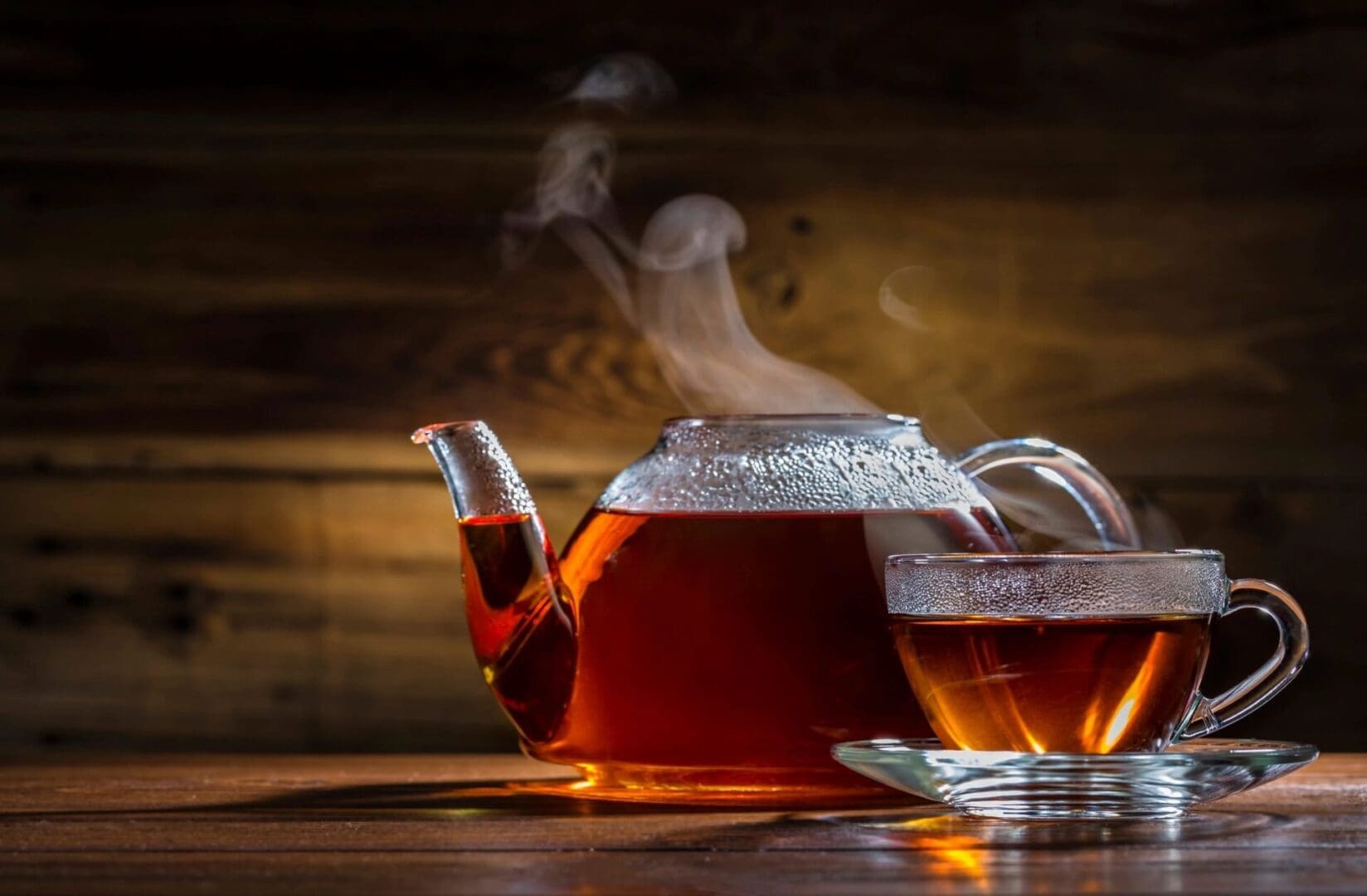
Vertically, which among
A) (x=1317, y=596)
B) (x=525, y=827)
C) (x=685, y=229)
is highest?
(x=685, y=229)

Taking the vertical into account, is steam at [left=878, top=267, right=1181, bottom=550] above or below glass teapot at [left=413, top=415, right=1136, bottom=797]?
above

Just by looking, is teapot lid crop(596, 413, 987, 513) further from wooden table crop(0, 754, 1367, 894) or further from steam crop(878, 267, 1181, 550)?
steam crop(878, 267, 1181, 550)

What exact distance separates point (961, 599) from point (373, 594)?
2.26 ft

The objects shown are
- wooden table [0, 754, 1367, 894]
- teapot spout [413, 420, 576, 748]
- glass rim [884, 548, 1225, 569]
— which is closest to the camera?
wooden table [0, 754, 1367, 894]

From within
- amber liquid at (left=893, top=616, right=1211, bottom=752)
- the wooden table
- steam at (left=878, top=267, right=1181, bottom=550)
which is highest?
steam at (left=878, top=267, right=1181, bottom=550)

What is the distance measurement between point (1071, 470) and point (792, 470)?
157 mm

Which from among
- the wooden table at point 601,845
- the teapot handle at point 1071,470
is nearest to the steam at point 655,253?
the teapot handle at point 1071,470

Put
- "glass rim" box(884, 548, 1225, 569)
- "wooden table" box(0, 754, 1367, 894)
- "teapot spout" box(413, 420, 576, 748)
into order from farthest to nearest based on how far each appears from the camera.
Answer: "teapot spout" box(413, 420, 576, 748)
"glass rim" box(884, 548, 1225, 569)
"wooden table" box(0, 754, 1367, 894)

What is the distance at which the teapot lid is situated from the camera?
30.8 inches

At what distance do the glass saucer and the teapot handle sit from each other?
187mm

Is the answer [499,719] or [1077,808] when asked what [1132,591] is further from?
[499,719]

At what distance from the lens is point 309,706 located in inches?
51.1

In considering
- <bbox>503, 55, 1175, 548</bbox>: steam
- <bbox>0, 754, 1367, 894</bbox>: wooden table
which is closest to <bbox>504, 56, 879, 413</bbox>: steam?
<bbox>503, 55, 1175, 548</bbox>: steam

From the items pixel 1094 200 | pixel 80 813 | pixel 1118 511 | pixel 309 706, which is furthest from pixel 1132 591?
pixel 309 706
